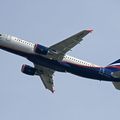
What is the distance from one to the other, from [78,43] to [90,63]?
8867 mm

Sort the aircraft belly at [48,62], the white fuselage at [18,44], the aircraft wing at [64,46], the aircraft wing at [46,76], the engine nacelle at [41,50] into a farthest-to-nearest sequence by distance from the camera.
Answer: the aircraft wing at [46,76] → the aircraft belly at [48,62] → the white fuselage at [18,44] → the engine nacelle at [41,50] → the aircraft wing at [64,46]

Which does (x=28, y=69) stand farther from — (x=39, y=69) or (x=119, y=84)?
(x=119, y=84)

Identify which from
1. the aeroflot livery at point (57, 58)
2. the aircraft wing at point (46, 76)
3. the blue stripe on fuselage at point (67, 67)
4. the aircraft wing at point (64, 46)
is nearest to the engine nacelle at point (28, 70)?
the aircraft wing at point (46, 76)

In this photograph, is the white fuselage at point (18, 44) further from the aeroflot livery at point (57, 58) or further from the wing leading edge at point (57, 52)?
the wing leading edge at point (57, 52)

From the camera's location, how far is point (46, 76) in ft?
440

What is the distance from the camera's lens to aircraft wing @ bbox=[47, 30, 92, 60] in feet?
392

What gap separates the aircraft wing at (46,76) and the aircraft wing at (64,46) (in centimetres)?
691

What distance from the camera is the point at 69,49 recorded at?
405ft

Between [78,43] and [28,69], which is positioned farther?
[28,69]

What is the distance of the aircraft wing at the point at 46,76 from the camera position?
131500mm

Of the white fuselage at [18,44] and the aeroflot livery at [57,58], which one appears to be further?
the white fuselage at [18,44]

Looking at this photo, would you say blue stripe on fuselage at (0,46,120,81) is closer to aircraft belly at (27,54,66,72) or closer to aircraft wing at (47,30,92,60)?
aircraft belly at (27,54,66,72)

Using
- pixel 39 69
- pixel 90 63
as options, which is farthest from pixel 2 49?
pixel 90 63

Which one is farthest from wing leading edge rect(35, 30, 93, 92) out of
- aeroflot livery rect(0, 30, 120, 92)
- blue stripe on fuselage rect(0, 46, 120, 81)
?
blue stripe on fuselage rect(0, 46, 120, 81)
